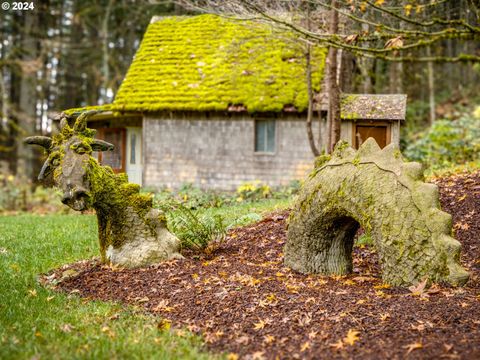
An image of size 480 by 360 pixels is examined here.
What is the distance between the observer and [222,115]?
1822 centimetres

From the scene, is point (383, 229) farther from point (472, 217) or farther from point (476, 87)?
point (476, 87)

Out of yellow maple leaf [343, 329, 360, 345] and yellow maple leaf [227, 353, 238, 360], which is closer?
yellow maple leaf [227, 353, 238, 360]

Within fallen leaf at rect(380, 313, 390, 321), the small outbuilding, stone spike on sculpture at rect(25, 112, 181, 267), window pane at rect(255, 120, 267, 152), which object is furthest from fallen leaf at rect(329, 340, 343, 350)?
window pane at rect(255, 120, 267, 152)

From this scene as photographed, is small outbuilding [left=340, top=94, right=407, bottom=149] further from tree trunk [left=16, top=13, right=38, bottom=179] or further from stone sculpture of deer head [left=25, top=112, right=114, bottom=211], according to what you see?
tree trunk [left=16, top=13, right=38, bottom=179]

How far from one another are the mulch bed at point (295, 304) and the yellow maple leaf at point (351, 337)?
11 millimetres

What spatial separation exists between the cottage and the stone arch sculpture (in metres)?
10.1

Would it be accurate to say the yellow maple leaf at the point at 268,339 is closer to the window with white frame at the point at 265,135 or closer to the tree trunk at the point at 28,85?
the window with white frame at the point at 265,135

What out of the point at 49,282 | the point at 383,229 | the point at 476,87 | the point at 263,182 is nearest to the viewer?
the point at 383,229

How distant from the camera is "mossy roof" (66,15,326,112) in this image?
57.8 ft

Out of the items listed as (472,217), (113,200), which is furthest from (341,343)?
(472,217)

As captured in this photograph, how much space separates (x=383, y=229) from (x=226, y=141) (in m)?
12.4

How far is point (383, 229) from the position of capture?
623 centimetres
